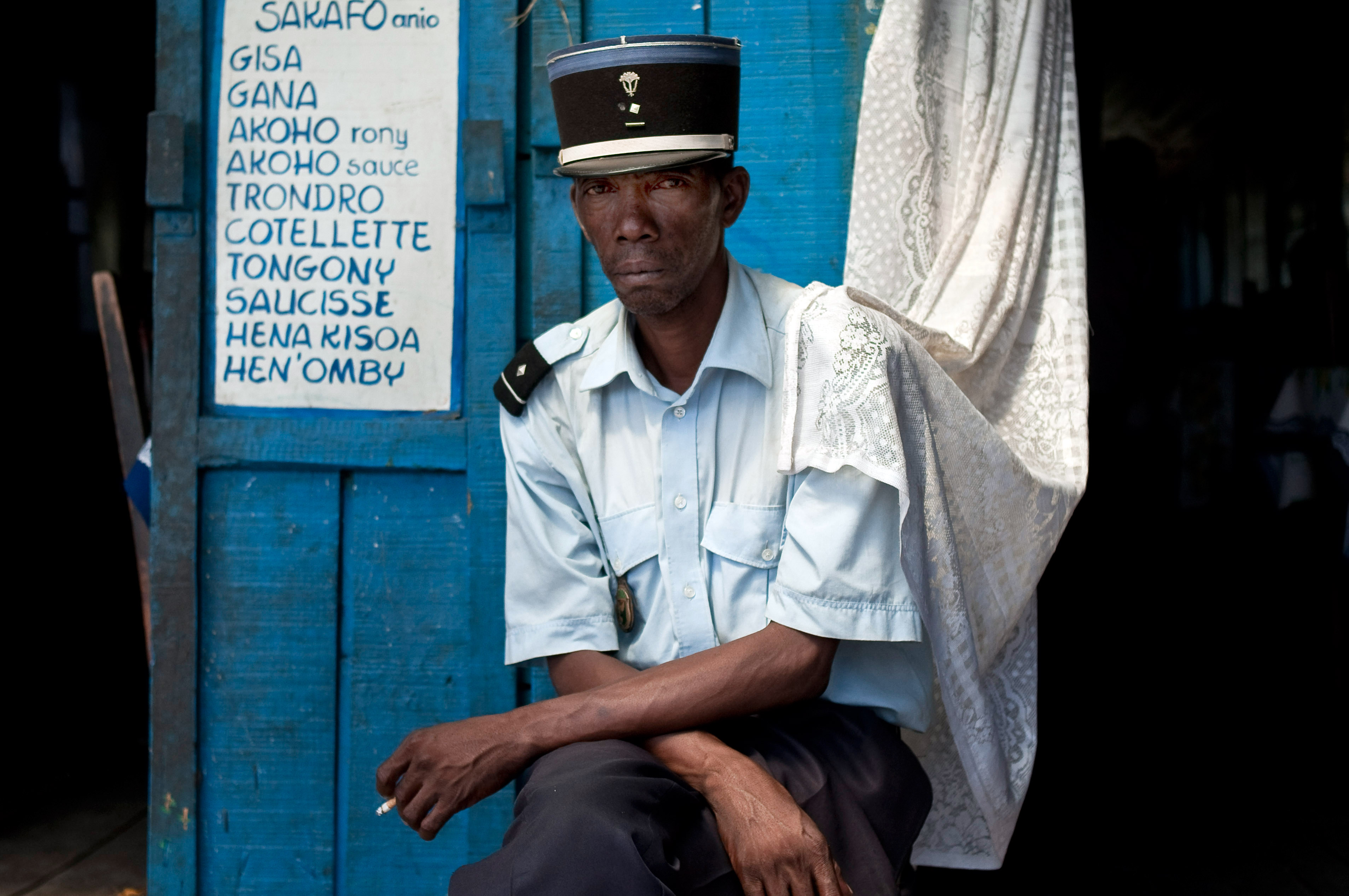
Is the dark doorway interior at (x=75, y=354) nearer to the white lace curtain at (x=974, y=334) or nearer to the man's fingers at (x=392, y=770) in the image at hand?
the man's fingers at (x=392, y=770)

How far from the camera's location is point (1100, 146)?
5.90 meters

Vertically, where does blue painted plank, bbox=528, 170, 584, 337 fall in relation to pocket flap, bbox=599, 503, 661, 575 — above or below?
above

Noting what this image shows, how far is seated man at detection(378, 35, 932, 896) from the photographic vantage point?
1355 millimetres

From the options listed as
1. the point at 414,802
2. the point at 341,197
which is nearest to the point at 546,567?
the point at 414,802

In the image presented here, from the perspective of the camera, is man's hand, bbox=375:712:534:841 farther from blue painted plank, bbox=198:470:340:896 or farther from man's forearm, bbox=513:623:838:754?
→ blue painted plank, bbox=198:470:340:896

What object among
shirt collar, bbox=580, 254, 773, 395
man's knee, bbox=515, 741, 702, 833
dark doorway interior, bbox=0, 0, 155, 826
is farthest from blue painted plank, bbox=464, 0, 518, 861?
dark doorway interior, bbox=0, 0, 155, 826

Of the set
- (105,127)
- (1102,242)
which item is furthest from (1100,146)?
(105,127)

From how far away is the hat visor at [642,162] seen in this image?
64.7 inches

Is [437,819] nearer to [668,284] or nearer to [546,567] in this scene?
[546,567]

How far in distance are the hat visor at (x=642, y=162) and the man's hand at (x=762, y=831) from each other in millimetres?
887

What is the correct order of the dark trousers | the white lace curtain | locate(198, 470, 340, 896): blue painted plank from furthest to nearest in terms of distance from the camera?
locate(198, 470, 340, 896): blue painted plank
the white lace curtain
the dark trousers

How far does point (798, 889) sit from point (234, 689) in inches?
57.7

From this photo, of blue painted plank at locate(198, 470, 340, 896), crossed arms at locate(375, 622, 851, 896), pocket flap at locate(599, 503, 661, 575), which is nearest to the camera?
crossed arms at locate(375, 622, 851, 896)

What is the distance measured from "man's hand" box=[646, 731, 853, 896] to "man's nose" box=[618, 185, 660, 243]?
0.79 metres
